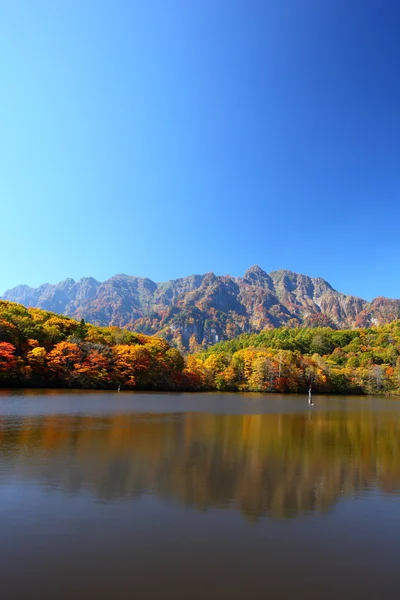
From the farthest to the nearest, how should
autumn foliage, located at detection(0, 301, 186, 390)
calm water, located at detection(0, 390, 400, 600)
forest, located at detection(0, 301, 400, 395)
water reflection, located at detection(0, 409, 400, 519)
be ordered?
forest, located at detection(0, 301, 400, 395)
autumn foliage, located at detection(0, 301, 186, 390)
water reflection, located at detection(0, 409, 400, 519)
calm water, located at detection(0, 390, 400, 600)

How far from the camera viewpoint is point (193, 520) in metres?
9.71

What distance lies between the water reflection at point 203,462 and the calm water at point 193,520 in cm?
9

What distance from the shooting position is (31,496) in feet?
35.7

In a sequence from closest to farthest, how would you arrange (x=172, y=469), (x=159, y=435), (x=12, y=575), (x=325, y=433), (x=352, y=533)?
(x=12, y=575)
(x=352, y=533)
(x=172, y=469)
(x=159, y=435)
(x=325, y=433)

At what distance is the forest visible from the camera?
212 feet

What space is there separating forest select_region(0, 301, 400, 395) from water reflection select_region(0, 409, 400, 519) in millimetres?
40511

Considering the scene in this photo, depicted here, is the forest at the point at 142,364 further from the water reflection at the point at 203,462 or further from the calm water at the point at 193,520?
the calm water at the point at 193,520

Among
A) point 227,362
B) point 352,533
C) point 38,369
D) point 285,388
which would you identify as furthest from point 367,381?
point 352,533

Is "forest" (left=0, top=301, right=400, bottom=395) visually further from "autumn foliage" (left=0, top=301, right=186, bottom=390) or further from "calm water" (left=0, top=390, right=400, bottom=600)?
"calm water" (left=0, top=390, right=400, bottom=600)

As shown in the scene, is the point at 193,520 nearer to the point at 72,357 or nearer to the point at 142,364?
the point at 72,357

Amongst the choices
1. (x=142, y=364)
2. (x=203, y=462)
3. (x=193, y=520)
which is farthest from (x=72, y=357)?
(x=193, y=520)

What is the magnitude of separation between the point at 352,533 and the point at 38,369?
6401 cm

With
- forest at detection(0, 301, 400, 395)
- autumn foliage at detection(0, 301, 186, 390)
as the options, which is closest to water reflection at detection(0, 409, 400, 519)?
autumn foliage at detection(0, 301, 186, 390)

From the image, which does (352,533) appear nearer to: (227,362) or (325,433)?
(325,433)
